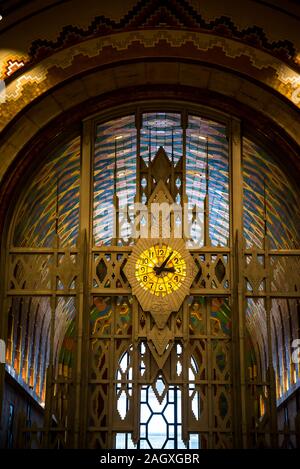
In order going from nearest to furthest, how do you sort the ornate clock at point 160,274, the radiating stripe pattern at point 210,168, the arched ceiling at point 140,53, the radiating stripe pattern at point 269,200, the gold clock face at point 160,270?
1. the ornate clock at point 160,274
2. the gold clock face at point 160,270
3. the arched ceiling at point 140,53
4. the radiating stripe pattern at point 210,168
5. the radiating stripe pattern at point 269,200

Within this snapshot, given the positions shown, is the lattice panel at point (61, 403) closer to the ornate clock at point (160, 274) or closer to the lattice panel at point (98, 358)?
the lattice panel at point (98, 358)

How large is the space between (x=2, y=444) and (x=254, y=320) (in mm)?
9885

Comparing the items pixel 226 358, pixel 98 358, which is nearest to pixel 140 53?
pixel 98 358

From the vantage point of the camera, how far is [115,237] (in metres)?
16.7

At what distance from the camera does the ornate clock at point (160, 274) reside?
53.4 feet

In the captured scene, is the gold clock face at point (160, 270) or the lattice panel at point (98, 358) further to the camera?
the gold clock face at point (160, 270)

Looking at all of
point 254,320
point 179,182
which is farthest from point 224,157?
point 254,320

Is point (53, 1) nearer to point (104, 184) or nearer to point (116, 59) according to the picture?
point (116, 59)

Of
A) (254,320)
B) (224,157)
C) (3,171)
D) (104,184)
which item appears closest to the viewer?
(3,171)

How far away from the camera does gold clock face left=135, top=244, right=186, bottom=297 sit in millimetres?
16391

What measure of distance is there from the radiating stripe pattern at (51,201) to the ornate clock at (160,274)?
→ 5.81 ft

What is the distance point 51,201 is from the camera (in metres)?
20.1

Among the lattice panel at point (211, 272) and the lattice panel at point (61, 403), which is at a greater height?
the lattice panel at point (211, 272)

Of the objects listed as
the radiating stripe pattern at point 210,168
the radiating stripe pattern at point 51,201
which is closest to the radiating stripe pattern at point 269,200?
the radiating stripe pattern at point 210,168
